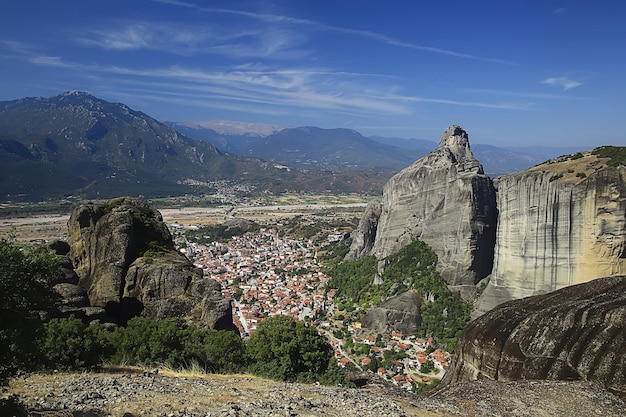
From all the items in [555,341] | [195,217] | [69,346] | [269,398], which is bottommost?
[195,217]

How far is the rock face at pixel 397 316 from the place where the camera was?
34500 millimetres

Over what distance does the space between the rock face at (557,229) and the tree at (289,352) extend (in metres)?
17.2

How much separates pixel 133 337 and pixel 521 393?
10989 mm

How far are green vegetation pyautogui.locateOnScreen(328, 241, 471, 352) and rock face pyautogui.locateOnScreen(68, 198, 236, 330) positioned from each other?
19688 mm

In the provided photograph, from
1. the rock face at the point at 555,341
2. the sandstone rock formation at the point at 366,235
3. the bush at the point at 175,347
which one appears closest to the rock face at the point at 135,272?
the bush at the point at 175,347

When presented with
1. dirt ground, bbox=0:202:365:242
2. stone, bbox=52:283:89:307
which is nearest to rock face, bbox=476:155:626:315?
stone, bbox=52:283:89:307

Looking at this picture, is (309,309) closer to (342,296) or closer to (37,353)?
(342,296)

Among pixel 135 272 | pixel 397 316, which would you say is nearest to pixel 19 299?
pixel 135 272

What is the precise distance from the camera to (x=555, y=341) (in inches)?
512

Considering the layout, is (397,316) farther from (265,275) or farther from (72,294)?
(265,275)

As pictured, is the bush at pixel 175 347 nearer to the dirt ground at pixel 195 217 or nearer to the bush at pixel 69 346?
the bush at pixel 69 346

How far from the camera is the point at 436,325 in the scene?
3312 cm

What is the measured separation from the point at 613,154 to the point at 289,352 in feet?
81.7

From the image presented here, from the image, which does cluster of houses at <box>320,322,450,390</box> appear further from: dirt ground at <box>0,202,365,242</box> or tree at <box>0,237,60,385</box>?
dirt ground at <box>0,202,365,242</box>
